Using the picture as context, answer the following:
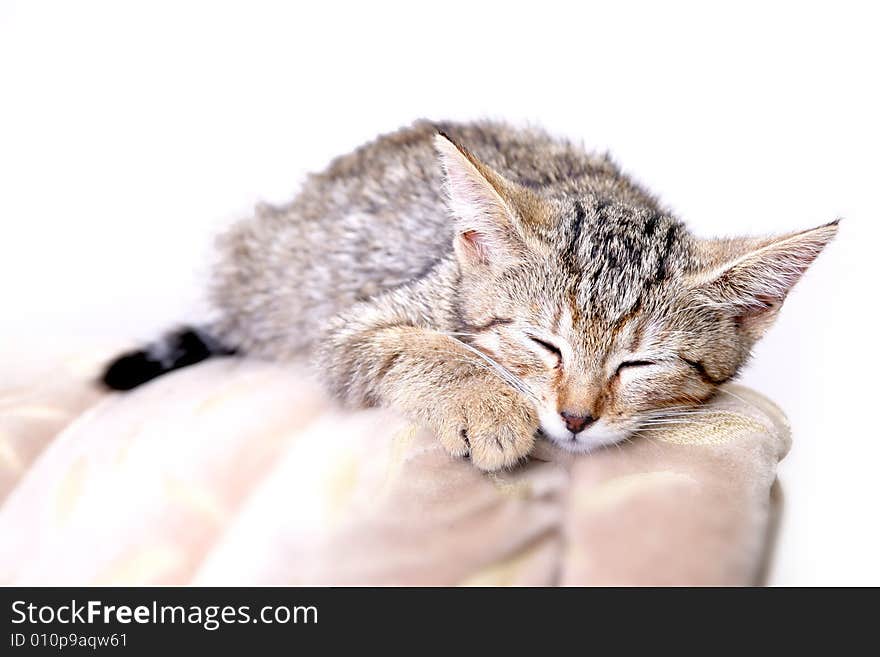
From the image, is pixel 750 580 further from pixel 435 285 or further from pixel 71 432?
pixel 71 432

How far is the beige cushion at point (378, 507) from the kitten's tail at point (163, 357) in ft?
0.90

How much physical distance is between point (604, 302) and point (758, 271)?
21 cm

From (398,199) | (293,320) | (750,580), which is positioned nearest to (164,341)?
(293,320)

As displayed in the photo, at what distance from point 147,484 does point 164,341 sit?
1.82ft

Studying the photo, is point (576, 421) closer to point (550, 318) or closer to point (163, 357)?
point (550, 318)

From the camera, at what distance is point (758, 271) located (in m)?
1.12

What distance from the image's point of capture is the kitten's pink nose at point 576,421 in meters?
1.04

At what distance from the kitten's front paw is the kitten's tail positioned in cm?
72

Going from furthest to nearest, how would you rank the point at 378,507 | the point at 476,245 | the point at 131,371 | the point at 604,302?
the point at 131,371
the point at 476,245
the point at 604,302
the point at 378,507

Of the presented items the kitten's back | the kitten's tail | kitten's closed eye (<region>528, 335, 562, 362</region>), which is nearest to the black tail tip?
the kitten's tail

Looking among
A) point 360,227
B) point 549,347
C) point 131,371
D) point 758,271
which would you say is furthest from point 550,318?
point 131,371

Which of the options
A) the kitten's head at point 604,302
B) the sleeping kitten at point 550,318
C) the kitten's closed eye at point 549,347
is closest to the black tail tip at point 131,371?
the sleeping kitten at point 550,318

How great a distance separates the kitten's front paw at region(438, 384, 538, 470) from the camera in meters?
1.02
